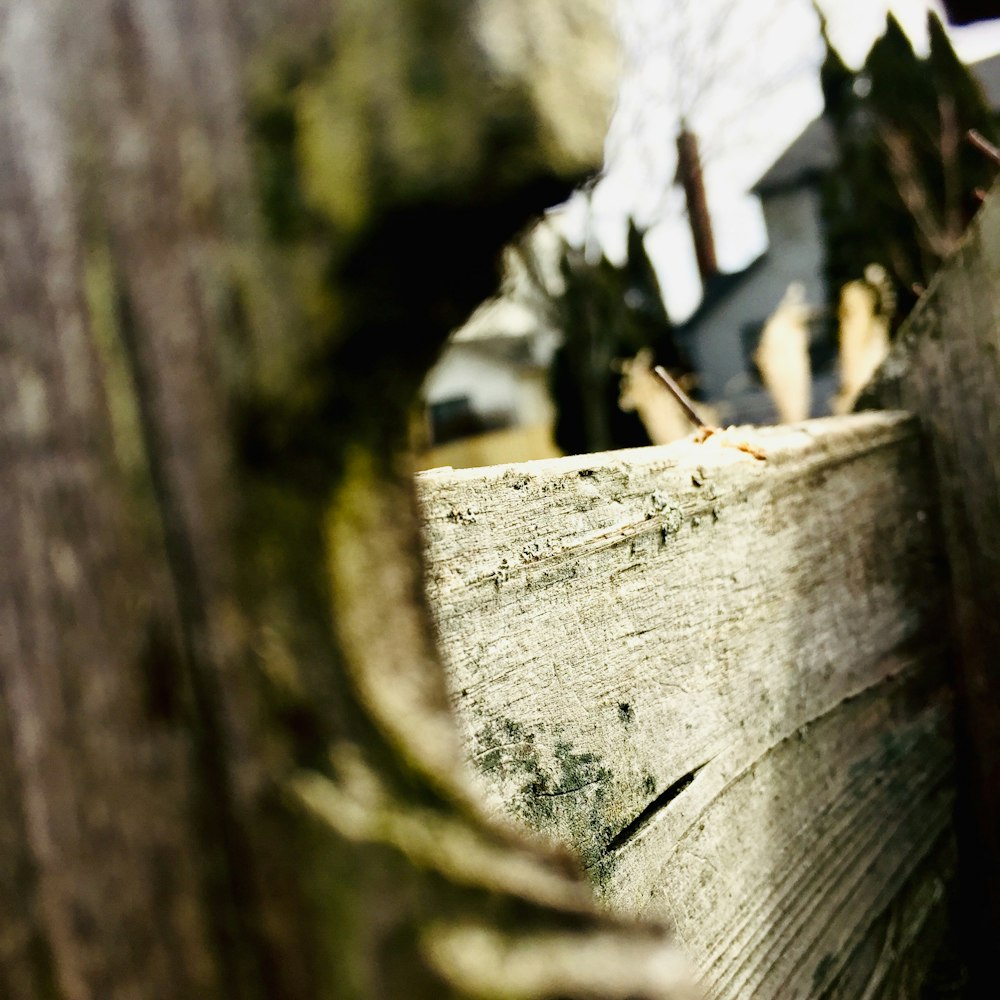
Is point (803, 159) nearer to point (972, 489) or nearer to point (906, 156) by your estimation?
point (906, 156)

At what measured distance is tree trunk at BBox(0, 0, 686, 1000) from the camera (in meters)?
0.37

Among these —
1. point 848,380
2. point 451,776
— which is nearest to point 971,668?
point 451,776

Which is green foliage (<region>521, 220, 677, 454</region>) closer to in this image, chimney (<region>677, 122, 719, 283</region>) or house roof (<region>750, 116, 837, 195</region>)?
chimney (<region>677, 122, 719, 283</region>)

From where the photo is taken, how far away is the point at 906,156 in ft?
49.0

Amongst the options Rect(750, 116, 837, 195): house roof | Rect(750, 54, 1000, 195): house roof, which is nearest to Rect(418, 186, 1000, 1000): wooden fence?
Rect(750, 54, 1000, 195): house roof

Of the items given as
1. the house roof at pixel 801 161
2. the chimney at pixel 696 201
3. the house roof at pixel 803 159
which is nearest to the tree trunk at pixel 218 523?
the chimney at pixel 696 201

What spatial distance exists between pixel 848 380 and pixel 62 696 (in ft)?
11.9

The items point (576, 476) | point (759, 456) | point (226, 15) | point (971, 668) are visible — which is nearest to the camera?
point (226, 15)

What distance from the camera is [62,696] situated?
1.27 feet

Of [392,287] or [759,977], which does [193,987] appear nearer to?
[392,287]

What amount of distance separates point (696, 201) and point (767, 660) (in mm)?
23473

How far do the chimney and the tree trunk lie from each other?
18.3 meters

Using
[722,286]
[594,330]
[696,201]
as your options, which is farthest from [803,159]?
[594,330]

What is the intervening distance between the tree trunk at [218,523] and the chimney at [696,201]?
18273mm
